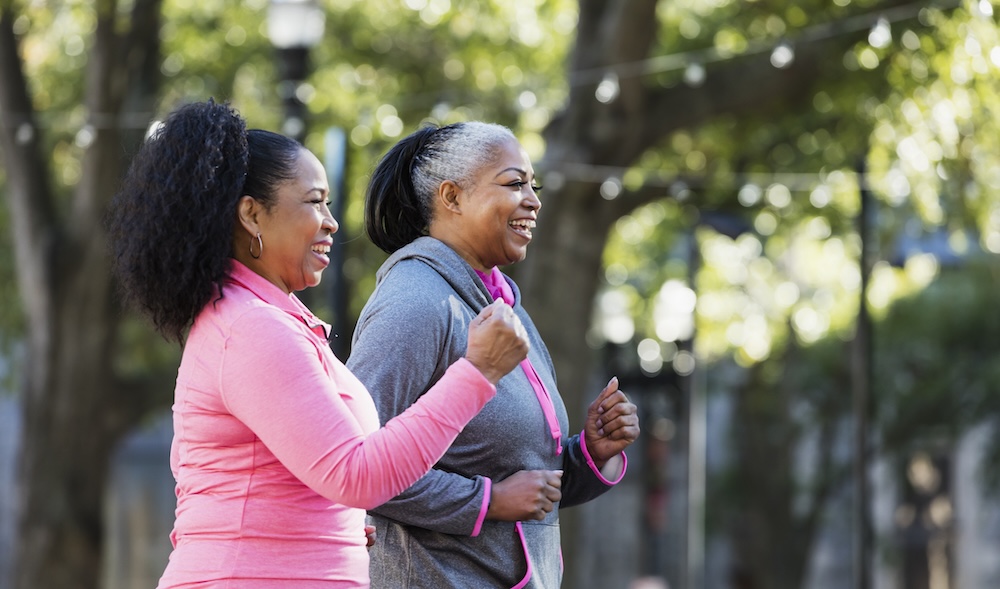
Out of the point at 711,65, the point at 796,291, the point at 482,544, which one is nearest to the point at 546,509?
the point at 482,544

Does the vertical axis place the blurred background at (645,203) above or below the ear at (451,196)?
above

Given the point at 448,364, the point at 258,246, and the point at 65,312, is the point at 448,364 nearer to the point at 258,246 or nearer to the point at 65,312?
the point at 258,246

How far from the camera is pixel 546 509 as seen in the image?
2.95 meters

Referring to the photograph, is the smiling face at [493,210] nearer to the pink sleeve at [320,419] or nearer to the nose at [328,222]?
the nose at [328,222]

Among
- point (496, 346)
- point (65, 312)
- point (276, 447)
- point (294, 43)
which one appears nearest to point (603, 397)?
point (496, 346)

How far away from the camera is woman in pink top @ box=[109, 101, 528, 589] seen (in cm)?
250

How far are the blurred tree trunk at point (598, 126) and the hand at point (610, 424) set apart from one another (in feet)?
23.7

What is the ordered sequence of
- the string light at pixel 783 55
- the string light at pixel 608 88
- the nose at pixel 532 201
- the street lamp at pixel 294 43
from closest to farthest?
1. the nose at pixel 532 201
2. the street lamp at pixel 294 43
3. the string light at pixel 783 55
4. the string light at pixel 608 88

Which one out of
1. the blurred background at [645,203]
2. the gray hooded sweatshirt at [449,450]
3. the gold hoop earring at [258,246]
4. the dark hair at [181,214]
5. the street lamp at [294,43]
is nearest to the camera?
the dark hair at [181,214]

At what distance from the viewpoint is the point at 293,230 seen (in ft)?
9.00

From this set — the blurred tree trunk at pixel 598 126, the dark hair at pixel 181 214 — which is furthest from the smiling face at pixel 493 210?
the blurred tree trunk at pixel 598 126

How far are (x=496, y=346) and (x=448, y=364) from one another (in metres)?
0.47

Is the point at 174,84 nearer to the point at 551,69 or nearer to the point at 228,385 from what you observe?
the point at 551,69

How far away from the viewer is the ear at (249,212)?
106 inches
